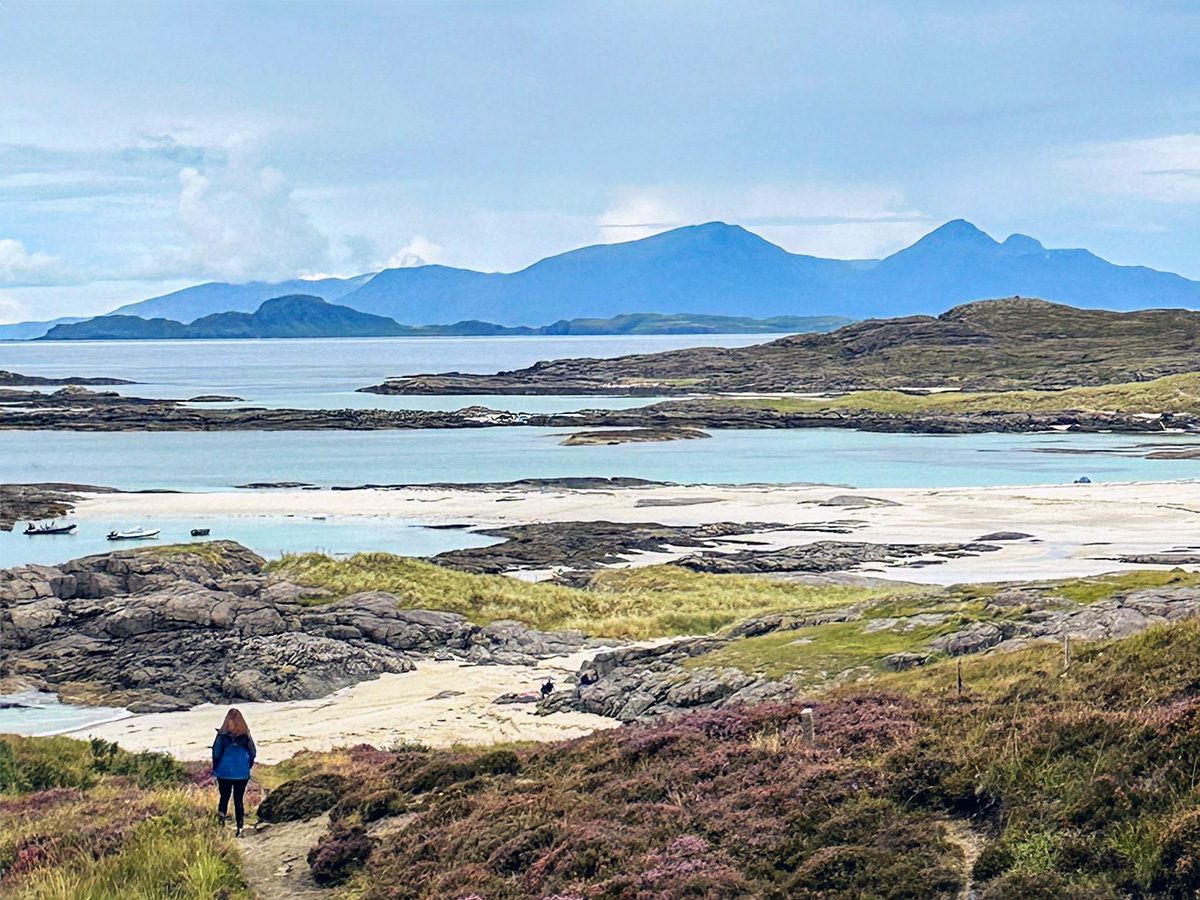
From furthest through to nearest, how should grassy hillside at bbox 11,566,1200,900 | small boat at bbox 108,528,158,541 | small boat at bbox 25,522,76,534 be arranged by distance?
1. small boat at bbox 25,522,76,534
2. small boat at bbox 108,528,158,541
3. grassy hillside at bbox 11,566,1200,900

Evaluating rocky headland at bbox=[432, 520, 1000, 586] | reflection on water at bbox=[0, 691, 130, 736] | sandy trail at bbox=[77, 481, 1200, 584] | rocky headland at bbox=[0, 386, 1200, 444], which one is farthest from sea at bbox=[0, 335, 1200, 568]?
reflection on water at bbox=[0, 691, 130, 736]

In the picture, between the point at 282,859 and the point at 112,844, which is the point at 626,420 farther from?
the point at 112,844

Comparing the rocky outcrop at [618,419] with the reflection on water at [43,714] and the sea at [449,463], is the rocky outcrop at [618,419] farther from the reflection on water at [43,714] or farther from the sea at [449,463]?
the reflection on water at [43,714]

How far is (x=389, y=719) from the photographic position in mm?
26141

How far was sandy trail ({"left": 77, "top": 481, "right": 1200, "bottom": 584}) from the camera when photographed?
5081 cm

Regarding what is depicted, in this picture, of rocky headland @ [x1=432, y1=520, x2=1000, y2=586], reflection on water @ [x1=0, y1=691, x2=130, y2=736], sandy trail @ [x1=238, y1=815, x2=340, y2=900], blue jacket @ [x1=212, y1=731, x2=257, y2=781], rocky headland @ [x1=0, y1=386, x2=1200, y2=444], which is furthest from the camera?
rocky headland @ [x1=0, y1=386, x2=1200, y2=444]

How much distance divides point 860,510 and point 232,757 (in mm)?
54090

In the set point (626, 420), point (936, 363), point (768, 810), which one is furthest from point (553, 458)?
point (936, 363)

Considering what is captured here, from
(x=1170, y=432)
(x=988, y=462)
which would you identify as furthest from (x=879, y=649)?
(x=1170, y=432)

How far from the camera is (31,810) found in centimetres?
1523

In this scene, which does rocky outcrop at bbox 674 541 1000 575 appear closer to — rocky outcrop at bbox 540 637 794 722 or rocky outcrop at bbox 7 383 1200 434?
rocky outcrop at bbox 540 637 794 722

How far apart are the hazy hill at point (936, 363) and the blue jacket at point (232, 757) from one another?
148 metres

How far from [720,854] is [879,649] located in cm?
1443

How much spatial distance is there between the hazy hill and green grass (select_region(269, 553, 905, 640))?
118m
